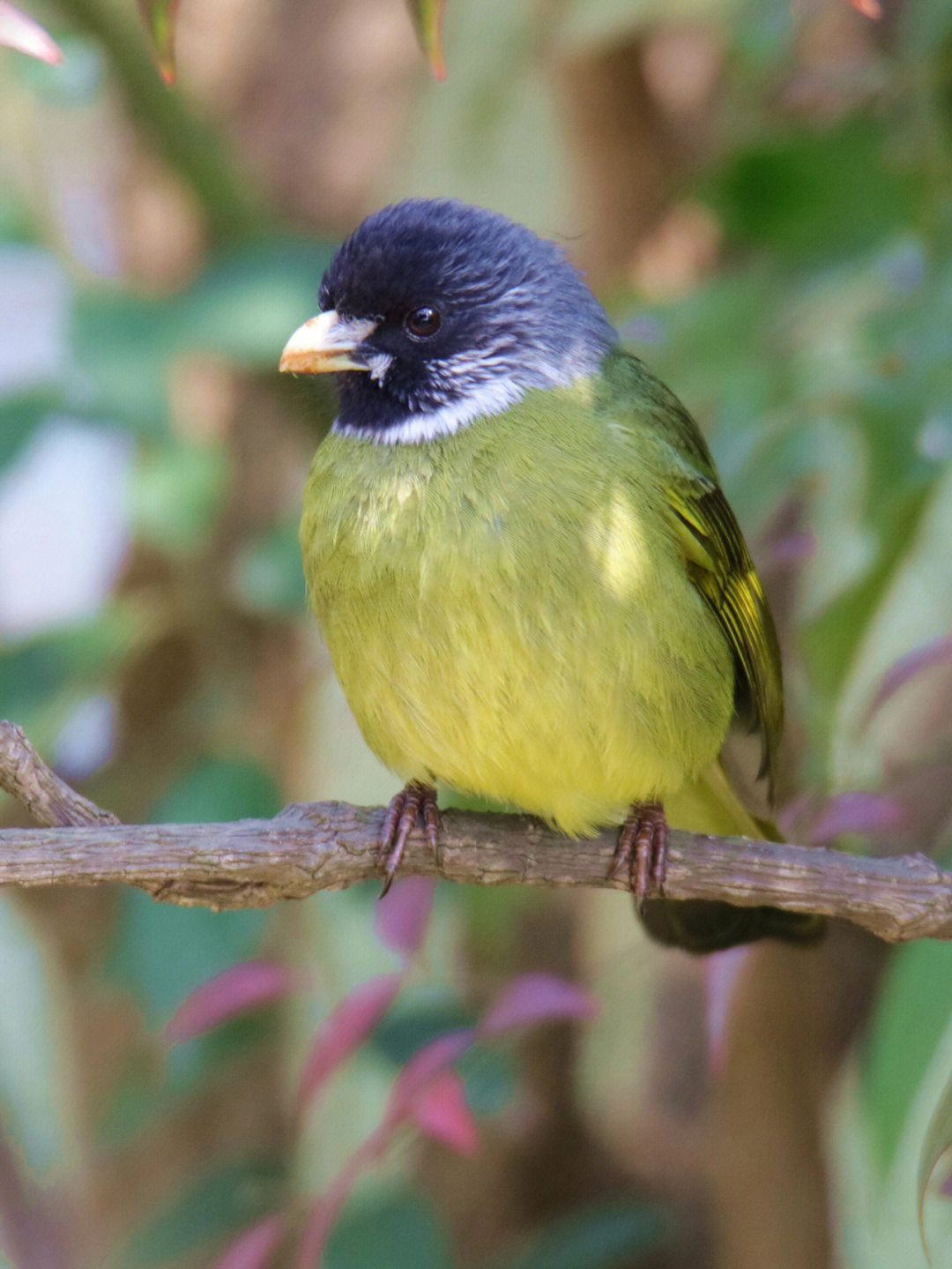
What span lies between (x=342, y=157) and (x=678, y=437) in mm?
2088

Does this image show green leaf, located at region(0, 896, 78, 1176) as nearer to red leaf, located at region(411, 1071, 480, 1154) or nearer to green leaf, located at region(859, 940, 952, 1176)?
red leaf, located at region(411, 1071, 480, 1154)

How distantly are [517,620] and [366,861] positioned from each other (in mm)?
395

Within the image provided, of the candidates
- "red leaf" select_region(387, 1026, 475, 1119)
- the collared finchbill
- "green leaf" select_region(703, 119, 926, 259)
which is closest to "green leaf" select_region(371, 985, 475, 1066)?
"red leaf" select_region(387, 1026, 475, 1119)

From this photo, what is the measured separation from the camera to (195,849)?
Result: 1.86 meters

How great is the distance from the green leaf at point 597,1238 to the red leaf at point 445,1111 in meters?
1.13

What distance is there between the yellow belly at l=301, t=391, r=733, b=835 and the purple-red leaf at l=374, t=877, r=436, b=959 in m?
0.17

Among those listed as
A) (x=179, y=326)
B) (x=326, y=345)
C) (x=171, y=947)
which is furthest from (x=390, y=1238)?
(x=179, y=326)

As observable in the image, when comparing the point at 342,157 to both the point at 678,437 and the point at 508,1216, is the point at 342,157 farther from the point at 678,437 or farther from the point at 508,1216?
the point at 508,1216

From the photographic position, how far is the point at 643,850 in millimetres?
2299

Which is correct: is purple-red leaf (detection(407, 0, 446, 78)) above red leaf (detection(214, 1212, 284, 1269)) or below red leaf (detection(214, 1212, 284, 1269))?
above

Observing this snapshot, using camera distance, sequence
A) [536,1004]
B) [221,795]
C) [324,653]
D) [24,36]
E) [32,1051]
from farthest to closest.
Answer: [32,1051] < [324,653] < [221,795] < [536,1004] < [24,36]

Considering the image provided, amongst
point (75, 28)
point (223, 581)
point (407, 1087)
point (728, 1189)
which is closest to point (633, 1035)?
point (728, 1189)

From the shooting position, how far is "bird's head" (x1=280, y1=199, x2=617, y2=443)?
249 cm

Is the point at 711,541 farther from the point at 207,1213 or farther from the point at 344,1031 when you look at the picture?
the point at 207,1213
